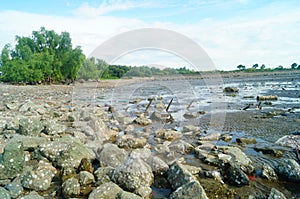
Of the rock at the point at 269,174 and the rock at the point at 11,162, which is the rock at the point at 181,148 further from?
the rock at the point at 11,162

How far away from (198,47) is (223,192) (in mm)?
5522

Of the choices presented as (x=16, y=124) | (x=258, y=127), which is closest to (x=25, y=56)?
(x=16, y=124)

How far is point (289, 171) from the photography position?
Result: 5074 mm

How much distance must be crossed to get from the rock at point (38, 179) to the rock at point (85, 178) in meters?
0.64

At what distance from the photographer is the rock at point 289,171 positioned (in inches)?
196

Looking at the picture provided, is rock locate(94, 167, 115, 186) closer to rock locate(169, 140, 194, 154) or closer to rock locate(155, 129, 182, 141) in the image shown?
rock locate(169, 140, 194, 154)

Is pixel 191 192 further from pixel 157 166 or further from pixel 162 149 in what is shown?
pixel 162 149

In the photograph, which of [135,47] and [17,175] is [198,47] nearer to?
[135,47]

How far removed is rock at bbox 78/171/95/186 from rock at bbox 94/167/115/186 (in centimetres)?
12

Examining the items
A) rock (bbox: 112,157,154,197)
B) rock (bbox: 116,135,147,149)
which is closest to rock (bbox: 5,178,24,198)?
rock (bbox: 112,157,154,197)

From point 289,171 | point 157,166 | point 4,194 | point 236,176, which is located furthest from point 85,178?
point 289,171

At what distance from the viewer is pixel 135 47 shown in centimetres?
874

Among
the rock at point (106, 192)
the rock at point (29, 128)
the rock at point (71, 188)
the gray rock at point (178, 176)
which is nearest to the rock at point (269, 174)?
the gray rock at point (178, 176)

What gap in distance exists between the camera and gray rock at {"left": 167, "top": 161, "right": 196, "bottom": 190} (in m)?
4.58
